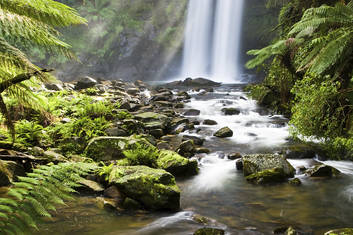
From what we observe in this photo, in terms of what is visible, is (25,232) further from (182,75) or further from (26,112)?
(182,75)

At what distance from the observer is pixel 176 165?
4.98m

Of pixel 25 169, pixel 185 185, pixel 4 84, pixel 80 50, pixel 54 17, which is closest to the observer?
pixel 4 84

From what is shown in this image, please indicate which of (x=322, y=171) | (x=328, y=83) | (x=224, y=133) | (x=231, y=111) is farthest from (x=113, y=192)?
(x=231, y=111)

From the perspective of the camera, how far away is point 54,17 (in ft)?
6.77

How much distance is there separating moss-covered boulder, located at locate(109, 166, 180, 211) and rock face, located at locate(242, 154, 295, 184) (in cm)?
178

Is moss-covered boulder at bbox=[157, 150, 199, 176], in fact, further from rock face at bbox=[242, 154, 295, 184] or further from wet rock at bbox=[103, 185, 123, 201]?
wet rock at bbox=[103, 185, 123, 201]

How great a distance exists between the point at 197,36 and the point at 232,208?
92.0 feet

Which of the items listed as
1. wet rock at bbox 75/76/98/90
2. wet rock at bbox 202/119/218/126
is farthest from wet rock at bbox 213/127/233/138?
wet rock at bbox 75/76/98/90

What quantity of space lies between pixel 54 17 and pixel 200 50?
1126 inches

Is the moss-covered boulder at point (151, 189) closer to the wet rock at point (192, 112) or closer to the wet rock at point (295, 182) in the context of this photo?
the wet rock at point (295, 182)

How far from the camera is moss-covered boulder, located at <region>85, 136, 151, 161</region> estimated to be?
527cm

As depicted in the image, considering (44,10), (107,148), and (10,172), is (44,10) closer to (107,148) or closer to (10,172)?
(10,172)

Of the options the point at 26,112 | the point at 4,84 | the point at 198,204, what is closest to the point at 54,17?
the point at 4,84

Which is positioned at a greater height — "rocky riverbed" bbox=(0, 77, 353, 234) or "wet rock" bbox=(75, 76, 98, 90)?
"wet rock" bbox=(75, 76, 98, 90)
